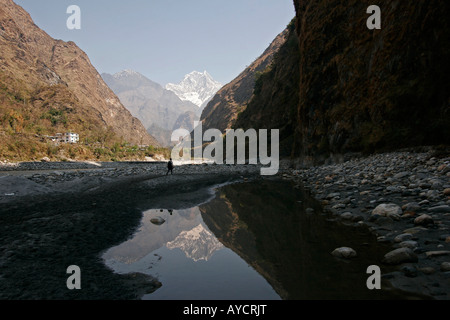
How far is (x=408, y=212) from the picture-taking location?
622 centimetres

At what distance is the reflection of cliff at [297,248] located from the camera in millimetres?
3871

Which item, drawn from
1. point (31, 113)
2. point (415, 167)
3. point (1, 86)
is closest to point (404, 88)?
point (415, 167)

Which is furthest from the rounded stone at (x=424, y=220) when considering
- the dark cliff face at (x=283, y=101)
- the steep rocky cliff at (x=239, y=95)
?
the steep rocky cliff at (x=239, y=95)

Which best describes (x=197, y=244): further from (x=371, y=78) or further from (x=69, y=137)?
A: (x=69, y=137)

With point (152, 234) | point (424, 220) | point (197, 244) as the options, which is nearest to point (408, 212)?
point (424, 220)

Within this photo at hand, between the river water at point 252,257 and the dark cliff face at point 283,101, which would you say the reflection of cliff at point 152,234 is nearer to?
the river water at point 252,257

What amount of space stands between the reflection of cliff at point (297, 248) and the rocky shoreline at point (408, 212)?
511mm

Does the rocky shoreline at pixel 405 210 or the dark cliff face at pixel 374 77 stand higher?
the dark cliff face at pixel 374 77

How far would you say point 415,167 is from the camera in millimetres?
10344

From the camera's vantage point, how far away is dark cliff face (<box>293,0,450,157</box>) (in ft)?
44.2

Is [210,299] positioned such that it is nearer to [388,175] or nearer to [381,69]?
[388,175]

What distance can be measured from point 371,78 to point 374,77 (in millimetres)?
395

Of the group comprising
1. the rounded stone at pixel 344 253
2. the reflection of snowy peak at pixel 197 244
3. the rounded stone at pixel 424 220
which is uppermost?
the rounded stone at pixel 424 220

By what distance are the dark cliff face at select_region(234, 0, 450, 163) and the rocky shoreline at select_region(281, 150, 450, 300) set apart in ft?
14.1
